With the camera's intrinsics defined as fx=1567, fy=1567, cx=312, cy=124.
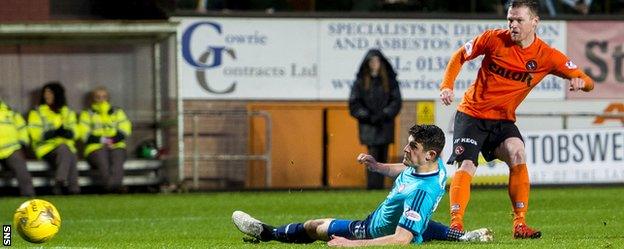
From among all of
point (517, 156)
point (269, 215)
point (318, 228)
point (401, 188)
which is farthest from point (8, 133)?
point (401, 188)

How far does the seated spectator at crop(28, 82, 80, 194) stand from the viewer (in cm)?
2123

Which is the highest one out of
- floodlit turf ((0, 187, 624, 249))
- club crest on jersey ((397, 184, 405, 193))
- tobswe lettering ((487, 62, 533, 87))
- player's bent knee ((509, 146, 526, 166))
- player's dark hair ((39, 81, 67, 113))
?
tobswe lettering ((487, 62, 533, 87))

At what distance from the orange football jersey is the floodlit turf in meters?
1.12

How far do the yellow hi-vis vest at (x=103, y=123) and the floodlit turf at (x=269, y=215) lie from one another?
3.38 feet

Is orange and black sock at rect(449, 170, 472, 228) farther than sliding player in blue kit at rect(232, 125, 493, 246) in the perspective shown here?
Yes

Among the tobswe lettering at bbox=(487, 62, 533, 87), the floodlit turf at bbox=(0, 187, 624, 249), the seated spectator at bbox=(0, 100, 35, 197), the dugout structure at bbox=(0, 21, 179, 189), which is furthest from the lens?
the dugout structure at bbox=(0, 21, 179, 189)

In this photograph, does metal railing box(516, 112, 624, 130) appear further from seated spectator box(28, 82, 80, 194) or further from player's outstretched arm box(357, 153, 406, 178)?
player's outstretched arm box(357, 153, 406, 178)

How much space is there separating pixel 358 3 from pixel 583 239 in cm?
1134

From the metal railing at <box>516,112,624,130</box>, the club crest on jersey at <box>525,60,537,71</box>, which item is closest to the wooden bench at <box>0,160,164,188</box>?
the metal railing at <box>516,112,624,130</box>

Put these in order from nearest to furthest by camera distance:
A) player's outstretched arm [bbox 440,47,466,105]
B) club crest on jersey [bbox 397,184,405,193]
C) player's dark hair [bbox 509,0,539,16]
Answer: club crest on jersey [bbox 397,184,405,193] → player's outstretched arm [bbox 440,47,466,105] → player's dark hair [bbox 509,0,539,16]

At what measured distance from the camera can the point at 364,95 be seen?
2167 centimetres

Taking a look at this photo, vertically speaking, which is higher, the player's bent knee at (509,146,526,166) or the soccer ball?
the player's bent knee at (509,146,526,166)

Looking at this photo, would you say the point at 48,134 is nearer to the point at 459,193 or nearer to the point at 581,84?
the point at 459,193

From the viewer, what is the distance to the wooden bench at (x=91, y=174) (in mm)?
21375
